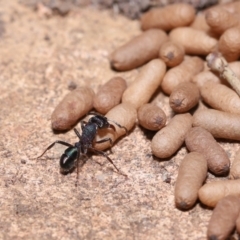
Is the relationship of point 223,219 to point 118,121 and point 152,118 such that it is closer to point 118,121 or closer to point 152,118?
point 152,118

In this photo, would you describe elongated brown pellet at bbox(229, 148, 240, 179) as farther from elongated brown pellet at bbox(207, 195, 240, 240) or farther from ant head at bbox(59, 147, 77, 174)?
ant head at bbox(59, 147, 77, 174)

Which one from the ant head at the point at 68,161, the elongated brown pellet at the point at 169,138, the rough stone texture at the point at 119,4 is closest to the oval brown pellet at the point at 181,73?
the elongated brown pellet at the point at 169,138

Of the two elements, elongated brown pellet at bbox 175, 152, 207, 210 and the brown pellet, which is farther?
the brown pellet

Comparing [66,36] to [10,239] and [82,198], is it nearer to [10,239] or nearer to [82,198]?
[82,198]

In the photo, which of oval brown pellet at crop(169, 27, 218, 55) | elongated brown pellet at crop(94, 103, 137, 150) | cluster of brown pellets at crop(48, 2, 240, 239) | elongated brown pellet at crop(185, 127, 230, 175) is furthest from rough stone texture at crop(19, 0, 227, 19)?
elongated brown pellet at crop(185, 127, 230, 175)

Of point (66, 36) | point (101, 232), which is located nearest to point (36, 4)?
point (66, 36)

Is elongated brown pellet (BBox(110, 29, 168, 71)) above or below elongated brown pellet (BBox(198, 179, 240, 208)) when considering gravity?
above

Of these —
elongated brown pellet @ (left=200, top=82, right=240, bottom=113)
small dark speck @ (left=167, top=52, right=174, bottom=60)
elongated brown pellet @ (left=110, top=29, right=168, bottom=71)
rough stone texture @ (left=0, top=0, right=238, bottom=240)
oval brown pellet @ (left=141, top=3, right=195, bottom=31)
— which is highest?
oval brown pellet @ (left=141, top=3, right=195, bottom=31)
